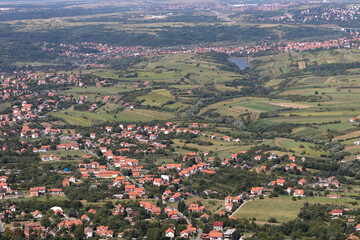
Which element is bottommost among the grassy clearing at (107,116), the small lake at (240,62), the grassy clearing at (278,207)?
the small lake at (240,62)

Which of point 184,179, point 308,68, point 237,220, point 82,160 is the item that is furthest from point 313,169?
point 308,68

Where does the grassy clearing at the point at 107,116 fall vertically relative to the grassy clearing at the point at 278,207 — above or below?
below

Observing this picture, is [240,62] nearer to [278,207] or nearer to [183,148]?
[183,148]

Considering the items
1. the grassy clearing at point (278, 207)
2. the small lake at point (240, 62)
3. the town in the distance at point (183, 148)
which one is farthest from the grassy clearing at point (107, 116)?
the small lake at point (240, 62)

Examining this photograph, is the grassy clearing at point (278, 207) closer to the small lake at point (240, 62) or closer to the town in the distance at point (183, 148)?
the town in the distance at point (183, 148)

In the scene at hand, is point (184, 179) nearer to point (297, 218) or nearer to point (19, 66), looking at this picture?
point (297, 218)

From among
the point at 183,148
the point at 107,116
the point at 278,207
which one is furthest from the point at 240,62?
the point at 278,207

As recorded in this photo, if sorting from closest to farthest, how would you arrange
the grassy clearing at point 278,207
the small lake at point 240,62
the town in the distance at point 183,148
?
the town in the distance at point 183,148 → the grassy clearing at point 278,207 → the small lake at point 240,62

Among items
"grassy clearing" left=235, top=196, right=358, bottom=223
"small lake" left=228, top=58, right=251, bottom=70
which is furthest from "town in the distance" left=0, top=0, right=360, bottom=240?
"small lake" left=228, top=58, right=251, bottom=70

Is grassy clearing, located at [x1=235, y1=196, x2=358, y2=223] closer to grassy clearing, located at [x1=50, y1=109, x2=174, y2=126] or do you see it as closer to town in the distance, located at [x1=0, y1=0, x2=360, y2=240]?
town in the distance, located at [x1=0, y1=0, x2=360, y2=240]
